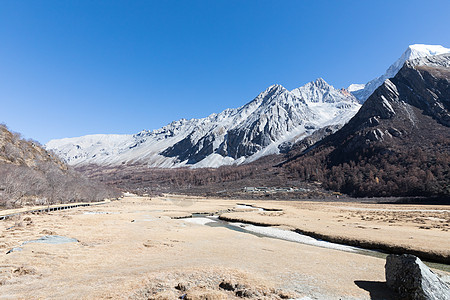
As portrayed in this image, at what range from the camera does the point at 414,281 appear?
12.8 meters

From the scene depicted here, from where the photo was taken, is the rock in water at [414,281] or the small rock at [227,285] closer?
the rock in water at [414,281]

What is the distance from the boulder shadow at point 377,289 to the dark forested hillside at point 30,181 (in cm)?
6833

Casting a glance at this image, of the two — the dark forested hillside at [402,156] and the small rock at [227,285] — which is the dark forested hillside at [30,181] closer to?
the small rock at [227,285]

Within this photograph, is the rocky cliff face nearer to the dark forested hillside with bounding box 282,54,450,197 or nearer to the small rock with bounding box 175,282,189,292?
the small rock with bounding box 175,282,189,292

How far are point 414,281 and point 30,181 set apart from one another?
271 feet

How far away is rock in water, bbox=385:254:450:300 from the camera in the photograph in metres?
12.4

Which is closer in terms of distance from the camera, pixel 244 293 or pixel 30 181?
pixel 244 293

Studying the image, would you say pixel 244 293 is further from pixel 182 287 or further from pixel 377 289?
pixel 377 289

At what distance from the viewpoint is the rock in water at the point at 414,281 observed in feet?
40.6

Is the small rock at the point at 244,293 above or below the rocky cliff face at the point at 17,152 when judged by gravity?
below

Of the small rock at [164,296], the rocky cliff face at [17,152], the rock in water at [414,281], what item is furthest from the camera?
the rocky cliff face at [17,152]

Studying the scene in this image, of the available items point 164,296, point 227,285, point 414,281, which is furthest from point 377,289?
point 164,296

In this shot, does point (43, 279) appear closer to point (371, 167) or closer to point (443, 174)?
point (443, 174)

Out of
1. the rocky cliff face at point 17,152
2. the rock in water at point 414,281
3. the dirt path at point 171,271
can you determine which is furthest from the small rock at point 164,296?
the rocky cliff face at point 17,152
